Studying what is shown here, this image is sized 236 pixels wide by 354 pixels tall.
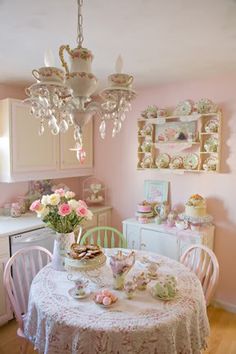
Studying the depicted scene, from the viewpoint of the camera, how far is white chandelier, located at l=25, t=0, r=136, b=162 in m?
1.24

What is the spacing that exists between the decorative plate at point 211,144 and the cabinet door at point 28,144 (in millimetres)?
1709

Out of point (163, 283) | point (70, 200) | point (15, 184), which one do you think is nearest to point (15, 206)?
point (15, 184)

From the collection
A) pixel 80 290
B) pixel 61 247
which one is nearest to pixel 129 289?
pixel 80 290

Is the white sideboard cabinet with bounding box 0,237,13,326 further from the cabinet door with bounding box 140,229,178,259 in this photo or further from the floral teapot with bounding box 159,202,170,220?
the floral teapot with bounding box 159,202,170,220

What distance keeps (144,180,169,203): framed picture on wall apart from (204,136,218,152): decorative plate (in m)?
0.62

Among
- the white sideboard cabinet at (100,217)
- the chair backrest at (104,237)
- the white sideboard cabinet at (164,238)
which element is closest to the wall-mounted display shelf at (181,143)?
the white sideboard cabinet at (164,238)

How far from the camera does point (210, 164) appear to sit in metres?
2.73

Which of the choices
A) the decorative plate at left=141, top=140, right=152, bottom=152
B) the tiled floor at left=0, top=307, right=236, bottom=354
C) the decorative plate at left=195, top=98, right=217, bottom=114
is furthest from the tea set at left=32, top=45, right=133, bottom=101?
the tiled floor at left=0, top=307, right=236, bottom=354

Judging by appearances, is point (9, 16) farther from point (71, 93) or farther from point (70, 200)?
point (70, 200)

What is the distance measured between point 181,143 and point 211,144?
32 cm

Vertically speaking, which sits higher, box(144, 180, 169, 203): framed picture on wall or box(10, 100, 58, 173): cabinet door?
box(10, 100, 58, 173): cabinet door

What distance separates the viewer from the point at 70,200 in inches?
75.2

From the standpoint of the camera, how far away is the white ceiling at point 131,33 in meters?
1.40

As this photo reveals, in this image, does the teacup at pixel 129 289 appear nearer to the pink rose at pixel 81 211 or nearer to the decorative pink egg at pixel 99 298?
the decorative pink egg at pixel 99 298
